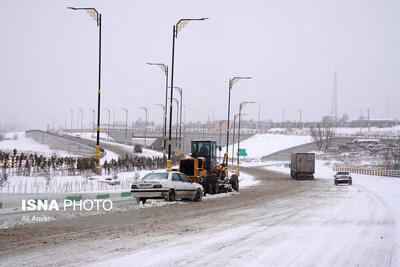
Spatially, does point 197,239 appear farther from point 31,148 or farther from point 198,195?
point 31,148

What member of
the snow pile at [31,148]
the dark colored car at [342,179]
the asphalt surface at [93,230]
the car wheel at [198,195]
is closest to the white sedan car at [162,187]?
the car wheel at [198,195]

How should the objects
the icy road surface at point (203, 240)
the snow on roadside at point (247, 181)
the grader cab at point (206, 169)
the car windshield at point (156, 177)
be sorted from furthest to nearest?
the snow on roadside at point (247, 181)
the grader cab at point (206, 169)
the car windshield at point (156, 177)
the icy road surface at point (203, 240)

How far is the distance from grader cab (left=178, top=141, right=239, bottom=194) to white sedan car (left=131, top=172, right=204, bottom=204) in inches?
159

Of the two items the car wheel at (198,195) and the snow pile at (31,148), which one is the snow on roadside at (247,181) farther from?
the snow pile at (31,148)

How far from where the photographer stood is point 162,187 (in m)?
20.7

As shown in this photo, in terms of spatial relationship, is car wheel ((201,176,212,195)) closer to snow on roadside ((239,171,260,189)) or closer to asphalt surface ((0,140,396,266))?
asphalt surface ((0,140,396,266))

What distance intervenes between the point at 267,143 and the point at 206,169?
368 feet

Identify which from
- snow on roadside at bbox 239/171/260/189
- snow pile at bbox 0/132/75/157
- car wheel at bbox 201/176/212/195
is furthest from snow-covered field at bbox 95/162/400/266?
snow pile at bbox 0/132/75/157

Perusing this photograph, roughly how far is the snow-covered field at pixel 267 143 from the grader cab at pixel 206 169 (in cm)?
9173

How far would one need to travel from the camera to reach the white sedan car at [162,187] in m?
20.4

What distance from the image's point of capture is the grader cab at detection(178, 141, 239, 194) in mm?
27078

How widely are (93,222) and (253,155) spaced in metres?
116

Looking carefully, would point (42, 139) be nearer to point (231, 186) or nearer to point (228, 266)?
point (231, 186)
